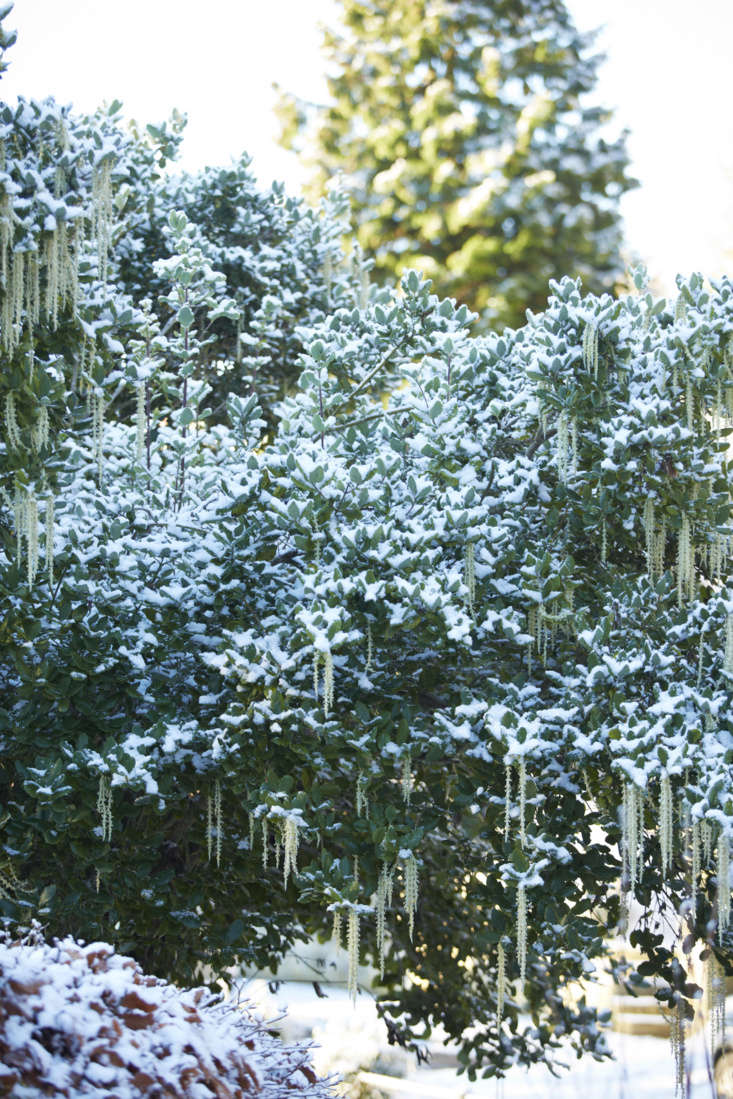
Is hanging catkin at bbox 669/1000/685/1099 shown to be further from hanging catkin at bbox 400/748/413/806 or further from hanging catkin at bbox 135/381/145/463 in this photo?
hanging catkin at bbox 135/381/145/463

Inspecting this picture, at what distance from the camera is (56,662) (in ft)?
17.0

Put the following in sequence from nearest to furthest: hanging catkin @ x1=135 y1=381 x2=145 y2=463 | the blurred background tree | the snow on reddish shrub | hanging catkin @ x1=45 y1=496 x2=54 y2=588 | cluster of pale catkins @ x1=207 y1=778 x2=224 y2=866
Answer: the snow on reddish shrub
hanging catkin @ x1=45 y1=496 x2=54 y2=588
cluster of pale catkins @ x1=207 y1=778 x2=224 y2=866
hanging catkin @ x1=135 y1=381 x2=145 y2=463
the blurred background tree

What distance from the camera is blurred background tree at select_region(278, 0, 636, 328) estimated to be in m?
17.3

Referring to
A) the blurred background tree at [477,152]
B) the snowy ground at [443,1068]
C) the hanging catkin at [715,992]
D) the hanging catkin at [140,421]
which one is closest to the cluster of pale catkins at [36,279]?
the hanging catkin at [140,421]

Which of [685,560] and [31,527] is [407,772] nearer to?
[685,560]

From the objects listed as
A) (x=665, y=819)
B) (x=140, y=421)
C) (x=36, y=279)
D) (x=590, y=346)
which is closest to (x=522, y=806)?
(x=665, y=819)

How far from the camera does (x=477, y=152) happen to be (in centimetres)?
1772

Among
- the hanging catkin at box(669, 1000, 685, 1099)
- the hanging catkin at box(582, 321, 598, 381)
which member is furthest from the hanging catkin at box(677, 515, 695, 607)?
the hanging catkin at box(669, 1000, 685, 1099)

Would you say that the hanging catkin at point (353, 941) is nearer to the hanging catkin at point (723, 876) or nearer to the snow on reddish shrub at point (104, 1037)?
the snow on reddish shrub at point (104, 1037)

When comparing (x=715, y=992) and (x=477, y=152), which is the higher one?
(x=477, y=152)

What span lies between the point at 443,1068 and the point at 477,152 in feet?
43.1

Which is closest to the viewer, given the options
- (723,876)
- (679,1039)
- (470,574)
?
(723,876)

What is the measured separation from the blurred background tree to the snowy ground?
9.96m

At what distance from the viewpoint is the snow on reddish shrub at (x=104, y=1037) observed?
9.25 ft
